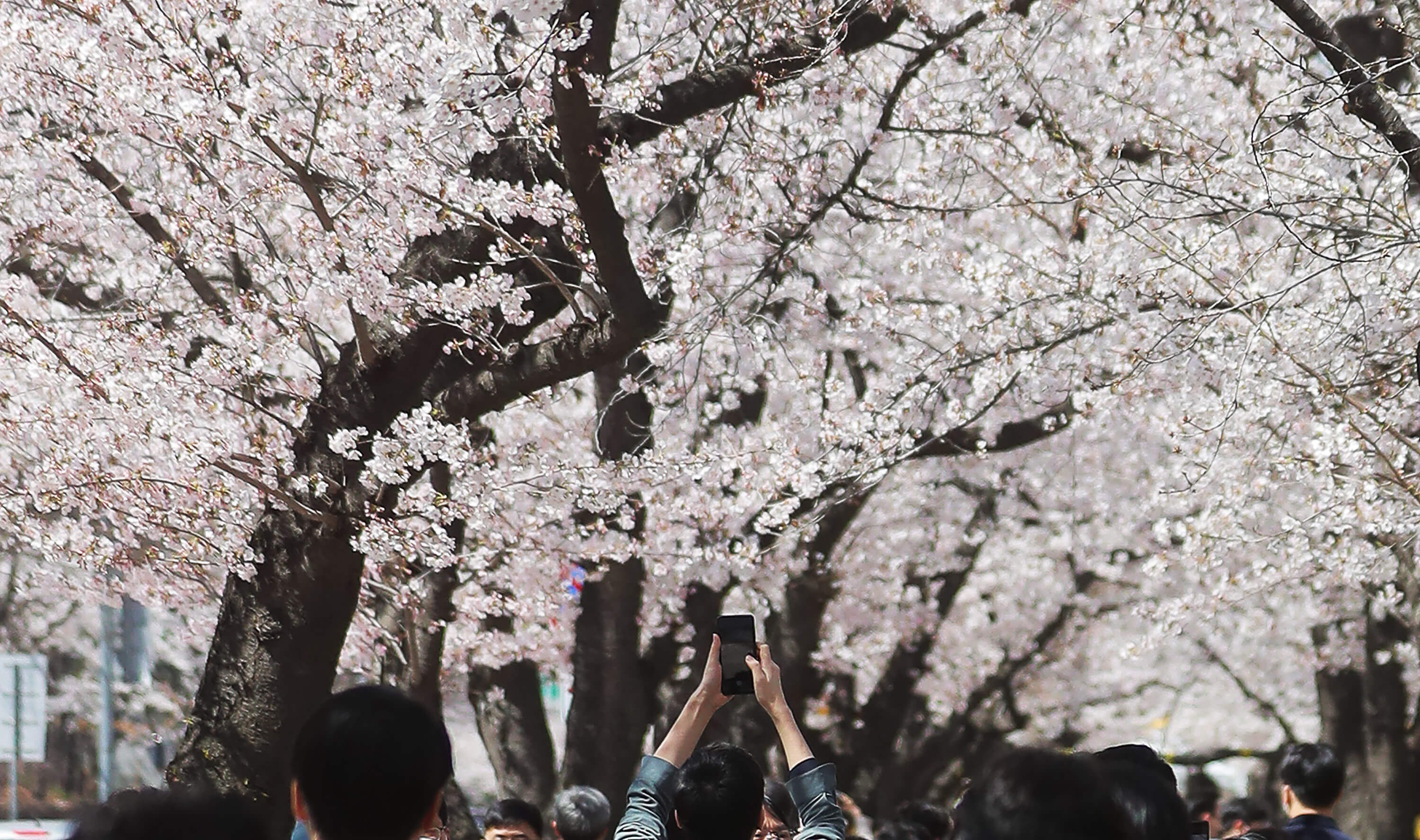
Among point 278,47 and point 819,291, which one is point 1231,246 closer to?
point 819,291

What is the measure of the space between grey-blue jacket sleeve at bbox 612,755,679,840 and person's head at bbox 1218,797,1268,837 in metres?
5.61

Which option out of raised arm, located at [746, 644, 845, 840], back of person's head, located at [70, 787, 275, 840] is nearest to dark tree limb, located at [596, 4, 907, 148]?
raised arm, located at [746, 644, 845, 840]

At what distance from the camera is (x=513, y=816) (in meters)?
6.42

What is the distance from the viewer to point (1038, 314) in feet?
32.4

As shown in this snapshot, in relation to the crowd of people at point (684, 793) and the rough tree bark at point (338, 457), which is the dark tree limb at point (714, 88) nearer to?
the rough tree bark at point (338, 457)

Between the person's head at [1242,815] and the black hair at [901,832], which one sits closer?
the black hair at [901,832]

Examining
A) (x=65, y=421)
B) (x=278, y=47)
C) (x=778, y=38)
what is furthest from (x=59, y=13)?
(x=778, y=38)

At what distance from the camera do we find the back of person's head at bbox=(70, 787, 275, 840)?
2393 millimetres

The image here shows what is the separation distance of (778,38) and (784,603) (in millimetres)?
7631

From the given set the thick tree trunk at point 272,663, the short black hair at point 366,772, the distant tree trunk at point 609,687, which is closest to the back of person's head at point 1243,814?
the distant tree trunk at point 609,687

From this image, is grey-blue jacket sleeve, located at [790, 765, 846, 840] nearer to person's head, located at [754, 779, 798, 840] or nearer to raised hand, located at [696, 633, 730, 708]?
person's head, located at [754, 779, 798, 840]

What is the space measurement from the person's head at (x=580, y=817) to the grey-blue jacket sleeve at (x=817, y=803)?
2.50 meters

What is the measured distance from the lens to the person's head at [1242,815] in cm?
816

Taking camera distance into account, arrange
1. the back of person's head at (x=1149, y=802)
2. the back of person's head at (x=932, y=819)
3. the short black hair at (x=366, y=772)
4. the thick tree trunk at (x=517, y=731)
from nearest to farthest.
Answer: the short black hair at (x=366, y=772), the back of person's head at (x=1149, y=802), the back of person's head at (x=932, y=819), the thick tree trunk at (x=517, y=731)
